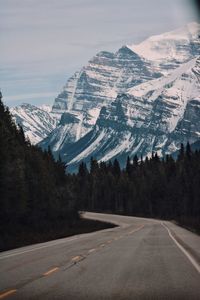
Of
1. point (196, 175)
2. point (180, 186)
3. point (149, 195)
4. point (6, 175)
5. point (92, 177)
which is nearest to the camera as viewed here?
point (6, 175)

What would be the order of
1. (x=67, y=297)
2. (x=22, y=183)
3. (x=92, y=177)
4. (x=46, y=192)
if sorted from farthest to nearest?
(x=92, y=177) < (x=46, y=192) < (x=22, y=183) < (x=67, y=297)

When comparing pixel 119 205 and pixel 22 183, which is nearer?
pixel 22 183

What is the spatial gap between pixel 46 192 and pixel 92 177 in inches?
4864

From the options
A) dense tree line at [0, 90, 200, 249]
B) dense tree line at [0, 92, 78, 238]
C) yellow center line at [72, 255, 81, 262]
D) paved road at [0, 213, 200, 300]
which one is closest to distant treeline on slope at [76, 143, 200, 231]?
dense tree line at [0, 90, 200, 249]

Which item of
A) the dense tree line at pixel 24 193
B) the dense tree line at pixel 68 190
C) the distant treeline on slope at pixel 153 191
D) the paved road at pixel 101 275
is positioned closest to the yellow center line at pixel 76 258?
the paved road at pixel 101 275

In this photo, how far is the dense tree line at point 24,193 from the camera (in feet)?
170

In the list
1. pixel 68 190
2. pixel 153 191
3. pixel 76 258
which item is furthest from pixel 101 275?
pixel 153 191

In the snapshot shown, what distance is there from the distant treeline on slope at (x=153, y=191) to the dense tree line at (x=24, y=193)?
30.0 metres

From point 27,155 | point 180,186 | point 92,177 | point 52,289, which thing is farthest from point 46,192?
point 92,177

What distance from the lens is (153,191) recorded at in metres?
159

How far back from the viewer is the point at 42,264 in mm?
21969

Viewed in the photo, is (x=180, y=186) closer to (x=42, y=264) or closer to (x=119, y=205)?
(x=119, y=205)

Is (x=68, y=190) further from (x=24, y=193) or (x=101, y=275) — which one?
(x=101, y=275)

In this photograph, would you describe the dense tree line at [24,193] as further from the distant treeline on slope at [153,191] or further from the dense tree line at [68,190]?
the distant treeline on slope at [153,191]
